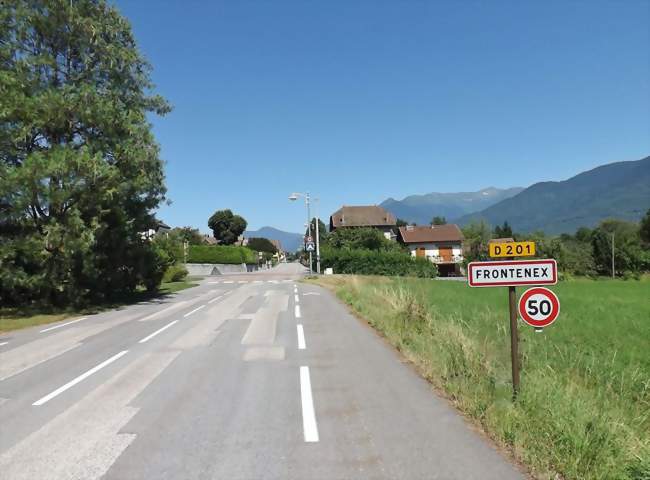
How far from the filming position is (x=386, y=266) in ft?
172

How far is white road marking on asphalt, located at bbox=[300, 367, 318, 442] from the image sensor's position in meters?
5.07

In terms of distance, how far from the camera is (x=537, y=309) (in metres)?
5.93

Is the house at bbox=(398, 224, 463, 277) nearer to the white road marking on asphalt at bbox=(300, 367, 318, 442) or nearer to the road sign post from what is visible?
the white road marking on asphalt at bbox=(300, 367, 318, 442)

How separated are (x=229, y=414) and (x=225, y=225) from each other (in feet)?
378

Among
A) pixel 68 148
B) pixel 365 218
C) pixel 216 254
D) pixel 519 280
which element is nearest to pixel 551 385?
pixel 519 280

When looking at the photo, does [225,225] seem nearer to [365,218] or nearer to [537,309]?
[365,218]

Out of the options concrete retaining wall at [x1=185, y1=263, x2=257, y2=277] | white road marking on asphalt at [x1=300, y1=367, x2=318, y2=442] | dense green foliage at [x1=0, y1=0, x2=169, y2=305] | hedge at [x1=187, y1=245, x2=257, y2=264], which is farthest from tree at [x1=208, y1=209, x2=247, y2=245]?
white road marking on asphalt at [x1=300, y1=367, x2=318, y2=442]

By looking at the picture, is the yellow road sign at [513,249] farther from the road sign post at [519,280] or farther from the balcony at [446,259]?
the balcony at [446,259]

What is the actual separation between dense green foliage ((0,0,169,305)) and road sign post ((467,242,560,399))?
16176mm

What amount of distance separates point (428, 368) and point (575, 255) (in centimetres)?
7004

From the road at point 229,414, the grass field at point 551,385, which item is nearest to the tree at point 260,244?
the grass field at point 551,385

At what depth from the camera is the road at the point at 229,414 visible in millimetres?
4316

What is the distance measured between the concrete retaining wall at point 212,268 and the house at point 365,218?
88.5 ft

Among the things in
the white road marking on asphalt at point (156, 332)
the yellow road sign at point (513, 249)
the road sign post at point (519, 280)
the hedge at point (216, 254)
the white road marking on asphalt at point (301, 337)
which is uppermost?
the hedge at point (216, 254)
